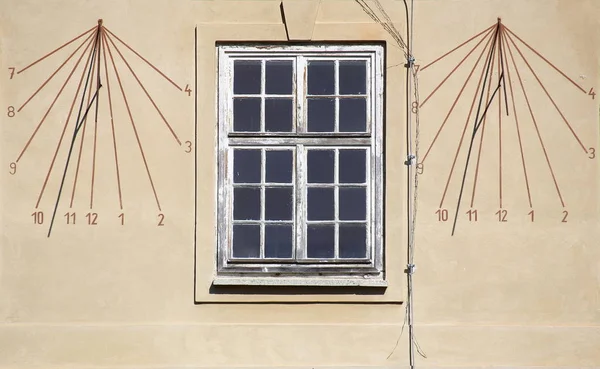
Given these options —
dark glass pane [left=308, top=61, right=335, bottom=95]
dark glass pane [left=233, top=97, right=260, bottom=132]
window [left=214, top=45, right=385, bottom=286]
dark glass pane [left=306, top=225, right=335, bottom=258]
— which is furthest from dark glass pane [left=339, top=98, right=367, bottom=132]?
dark glass pane [left=306, top=225, right=335, bottom=258]

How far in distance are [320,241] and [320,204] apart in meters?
0.25

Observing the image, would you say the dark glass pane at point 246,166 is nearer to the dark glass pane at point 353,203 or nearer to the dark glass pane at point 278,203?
the dark glass pane at point 278,203

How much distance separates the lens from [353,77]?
8.12 meters

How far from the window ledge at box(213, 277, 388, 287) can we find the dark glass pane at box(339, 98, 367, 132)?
1008mm

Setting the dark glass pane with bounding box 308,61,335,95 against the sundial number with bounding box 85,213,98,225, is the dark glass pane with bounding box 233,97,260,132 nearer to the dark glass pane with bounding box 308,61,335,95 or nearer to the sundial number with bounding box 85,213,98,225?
the dark glass pane with bounding box 308,61,335,95

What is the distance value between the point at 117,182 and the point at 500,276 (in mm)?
2594

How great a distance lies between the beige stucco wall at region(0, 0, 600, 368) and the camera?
7.91 metres

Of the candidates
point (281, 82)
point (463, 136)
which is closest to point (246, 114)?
point (281, 82)

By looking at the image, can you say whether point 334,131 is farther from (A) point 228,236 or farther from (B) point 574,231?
(B) point 574,231

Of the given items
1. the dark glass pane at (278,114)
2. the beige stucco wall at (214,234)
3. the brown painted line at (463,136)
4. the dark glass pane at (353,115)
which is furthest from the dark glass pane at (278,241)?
the brown painted line at (463,136)

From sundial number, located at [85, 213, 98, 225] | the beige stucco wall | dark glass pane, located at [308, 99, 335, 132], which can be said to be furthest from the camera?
dark glass pane, located at [308, 99, 335, 132]

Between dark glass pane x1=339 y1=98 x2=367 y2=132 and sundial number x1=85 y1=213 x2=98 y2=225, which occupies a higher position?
dark glass pane x1=339 y1=98 x2=367 y2=132

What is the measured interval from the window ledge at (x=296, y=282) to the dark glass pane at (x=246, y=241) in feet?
0.61

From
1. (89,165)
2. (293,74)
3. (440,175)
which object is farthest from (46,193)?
(440,175)
